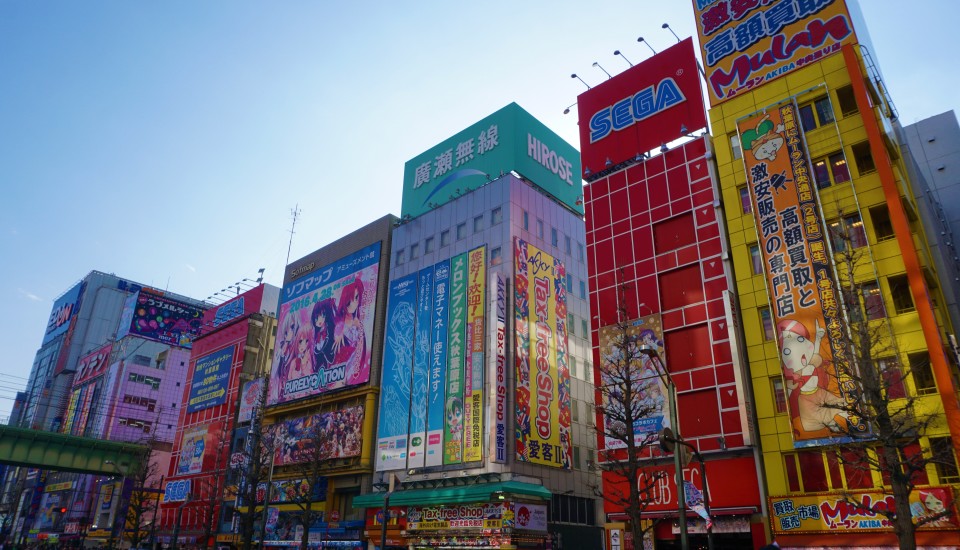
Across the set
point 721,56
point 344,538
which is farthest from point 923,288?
point 344,538

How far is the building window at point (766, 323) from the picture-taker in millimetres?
32750

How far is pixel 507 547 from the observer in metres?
38.2

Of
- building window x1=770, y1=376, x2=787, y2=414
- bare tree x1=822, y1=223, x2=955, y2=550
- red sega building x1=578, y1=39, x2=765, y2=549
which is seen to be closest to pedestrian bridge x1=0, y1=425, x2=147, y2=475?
red sega building x1=578, y1=39, x2=765, y2=549

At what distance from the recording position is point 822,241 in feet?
101

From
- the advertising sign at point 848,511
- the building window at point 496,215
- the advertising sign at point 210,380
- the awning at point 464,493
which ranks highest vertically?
the building window at point 496,215

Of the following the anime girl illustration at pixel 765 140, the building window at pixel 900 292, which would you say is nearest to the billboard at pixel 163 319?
the anime girl illustration at pixel 765 140

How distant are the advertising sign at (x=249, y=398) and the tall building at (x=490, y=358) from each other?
2264 centimetres

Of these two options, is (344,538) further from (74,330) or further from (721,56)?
(74,330)

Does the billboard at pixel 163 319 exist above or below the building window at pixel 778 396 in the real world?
above

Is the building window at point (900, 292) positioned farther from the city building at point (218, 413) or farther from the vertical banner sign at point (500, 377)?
the city building at point (218, 413)

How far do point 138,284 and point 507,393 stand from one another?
128 metres

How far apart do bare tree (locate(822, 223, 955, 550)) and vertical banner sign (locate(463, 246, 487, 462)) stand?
2161 cm

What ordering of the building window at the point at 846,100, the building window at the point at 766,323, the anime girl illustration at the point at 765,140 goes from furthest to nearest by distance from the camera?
the anime girl illustration at the point at 765,140
the building window at the point at 846,100
the building window at the point at 766,323

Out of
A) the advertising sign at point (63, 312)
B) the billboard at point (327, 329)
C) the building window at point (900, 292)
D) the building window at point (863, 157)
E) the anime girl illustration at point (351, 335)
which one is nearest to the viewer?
the building window at point (900, 292)
